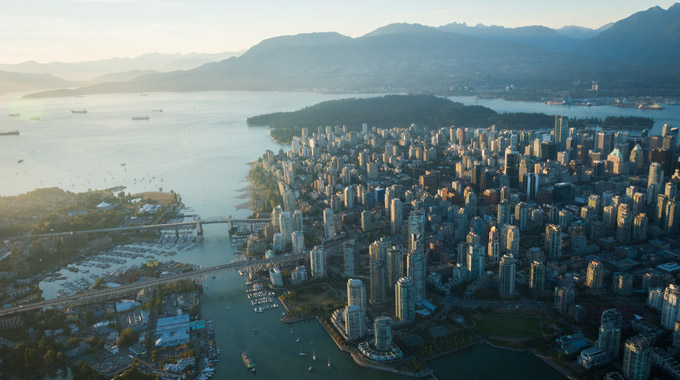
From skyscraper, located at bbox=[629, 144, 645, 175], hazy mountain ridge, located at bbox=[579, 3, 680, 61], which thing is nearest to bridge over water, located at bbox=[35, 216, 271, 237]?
skyscraper, located at bbox=[629, 144, 645, 175]

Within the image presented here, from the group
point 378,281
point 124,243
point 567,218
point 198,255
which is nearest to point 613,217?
Result: point 567,218

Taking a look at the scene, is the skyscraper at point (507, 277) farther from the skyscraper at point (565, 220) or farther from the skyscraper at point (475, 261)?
the skyscraper at point (565, 220)

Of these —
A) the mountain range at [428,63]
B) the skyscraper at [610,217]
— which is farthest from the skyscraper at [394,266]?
the mountain range at [428,63]

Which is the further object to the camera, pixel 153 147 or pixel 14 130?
pixel 14 130

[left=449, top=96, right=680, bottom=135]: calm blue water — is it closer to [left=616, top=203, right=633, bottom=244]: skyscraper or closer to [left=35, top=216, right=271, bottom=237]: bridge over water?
[left=616, top=203, right=633, bottom=244]: skyscraper

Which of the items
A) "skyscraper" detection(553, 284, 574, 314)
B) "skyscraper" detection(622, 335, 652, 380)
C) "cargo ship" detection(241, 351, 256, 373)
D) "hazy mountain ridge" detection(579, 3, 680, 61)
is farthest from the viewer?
"hazy mountain ridge" detection(579, 3, 680, 61)

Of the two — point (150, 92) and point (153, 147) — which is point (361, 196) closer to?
point (153, 147)
